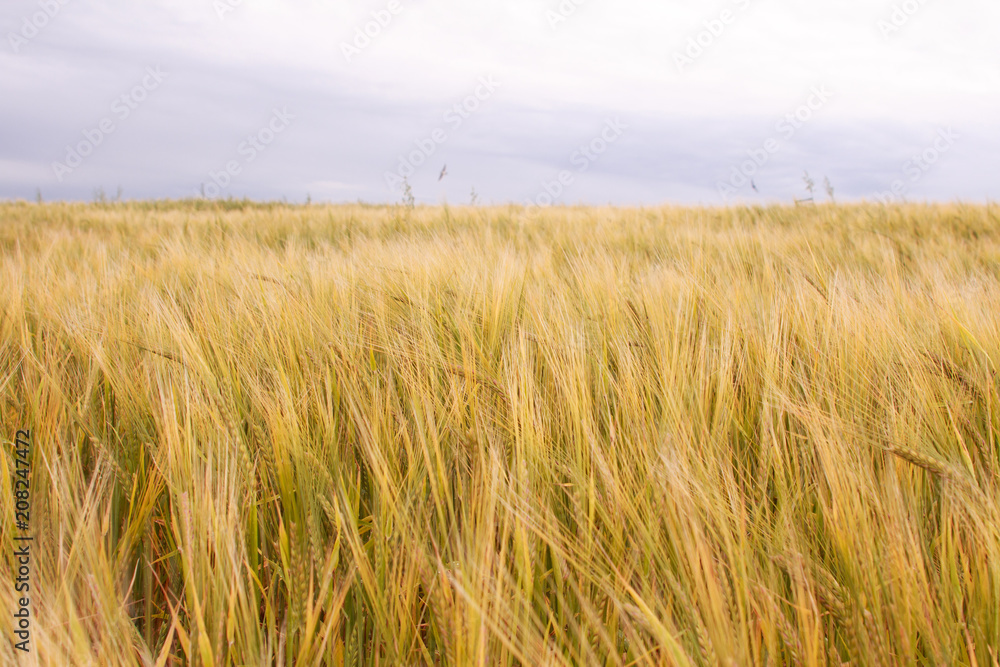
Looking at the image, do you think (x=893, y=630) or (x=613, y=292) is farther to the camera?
(x=613, y=292)

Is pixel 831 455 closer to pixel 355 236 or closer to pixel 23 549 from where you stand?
pixel 23 549

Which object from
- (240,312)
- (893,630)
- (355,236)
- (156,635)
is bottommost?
(156,635)

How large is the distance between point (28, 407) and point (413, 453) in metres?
0.82

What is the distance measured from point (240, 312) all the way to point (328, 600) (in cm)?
101

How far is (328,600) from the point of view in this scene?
689 mm

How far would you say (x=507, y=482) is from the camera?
0.84 meters

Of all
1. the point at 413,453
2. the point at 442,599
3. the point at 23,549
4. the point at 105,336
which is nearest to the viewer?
the point at 442,599

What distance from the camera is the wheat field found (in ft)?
1.89

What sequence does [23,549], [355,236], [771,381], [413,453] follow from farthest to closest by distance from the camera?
[355,236] < [771,381] < [413,453] < [23,549]

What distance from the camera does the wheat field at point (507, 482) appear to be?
1.89 feet

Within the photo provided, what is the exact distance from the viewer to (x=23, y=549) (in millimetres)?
675

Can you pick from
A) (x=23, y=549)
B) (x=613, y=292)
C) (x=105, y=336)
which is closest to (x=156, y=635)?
(x=23, y=549)

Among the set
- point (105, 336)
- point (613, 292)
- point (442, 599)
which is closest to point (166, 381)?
point (105, 336)

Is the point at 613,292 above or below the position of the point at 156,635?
above
